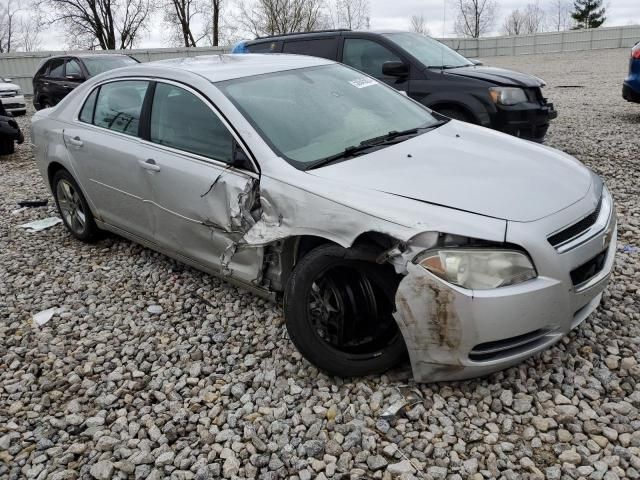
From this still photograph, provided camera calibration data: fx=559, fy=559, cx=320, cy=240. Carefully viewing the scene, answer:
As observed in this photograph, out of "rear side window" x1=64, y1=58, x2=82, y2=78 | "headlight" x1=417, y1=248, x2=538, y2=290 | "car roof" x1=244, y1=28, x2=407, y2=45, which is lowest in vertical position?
"headlight" x1=417, y1=248, x2=538, y2=290

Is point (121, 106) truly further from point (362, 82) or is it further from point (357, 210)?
point (357, 210)

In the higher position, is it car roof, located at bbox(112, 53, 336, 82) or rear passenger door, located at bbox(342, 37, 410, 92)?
car roof, located at bbox(112, 53, 336, 82)

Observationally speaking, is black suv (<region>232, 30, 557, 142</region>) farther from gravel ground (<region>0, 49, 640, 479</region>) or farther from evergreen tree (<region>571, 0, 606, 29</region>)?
evergreen tree (<region>571, 0, 606, 29</region>)

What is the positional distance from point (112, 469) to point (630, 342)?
8.79 feet

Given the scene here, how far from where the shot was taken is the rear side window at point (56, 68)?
44.3ft

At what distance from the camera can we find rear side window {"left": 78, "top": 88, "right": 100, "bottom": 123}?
4531 mm

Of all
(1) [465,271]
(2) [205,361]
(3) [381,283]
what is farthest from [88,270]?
(1) [465,271]

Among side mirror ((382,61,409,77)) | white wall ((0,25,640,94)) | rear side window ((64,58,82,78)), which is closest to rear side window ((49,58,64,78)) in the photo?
rear side window ((64,58,82,78))

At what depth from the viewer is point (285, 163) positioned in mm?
2986

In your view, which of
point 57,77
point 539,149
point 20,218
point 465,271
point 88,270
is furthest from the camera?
point 57,77

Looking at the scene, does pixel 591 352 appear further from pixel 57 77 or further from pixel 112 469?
pixel 57 77

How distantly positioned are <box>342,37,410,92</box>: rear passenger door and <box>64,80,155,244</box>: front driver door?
11.8 feet

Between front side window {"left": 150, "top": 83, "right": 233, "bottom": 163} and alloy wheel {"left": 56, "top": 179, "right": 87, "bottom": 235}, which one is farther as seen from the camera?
alloy wheel {"left": 56, "top": 179, "right": 87, "bottom": 235}

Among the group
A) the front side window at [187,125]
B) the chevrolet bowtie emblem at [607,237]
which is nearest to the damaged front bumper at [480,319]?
the chevrolet bowtie emblem at [607,237]
